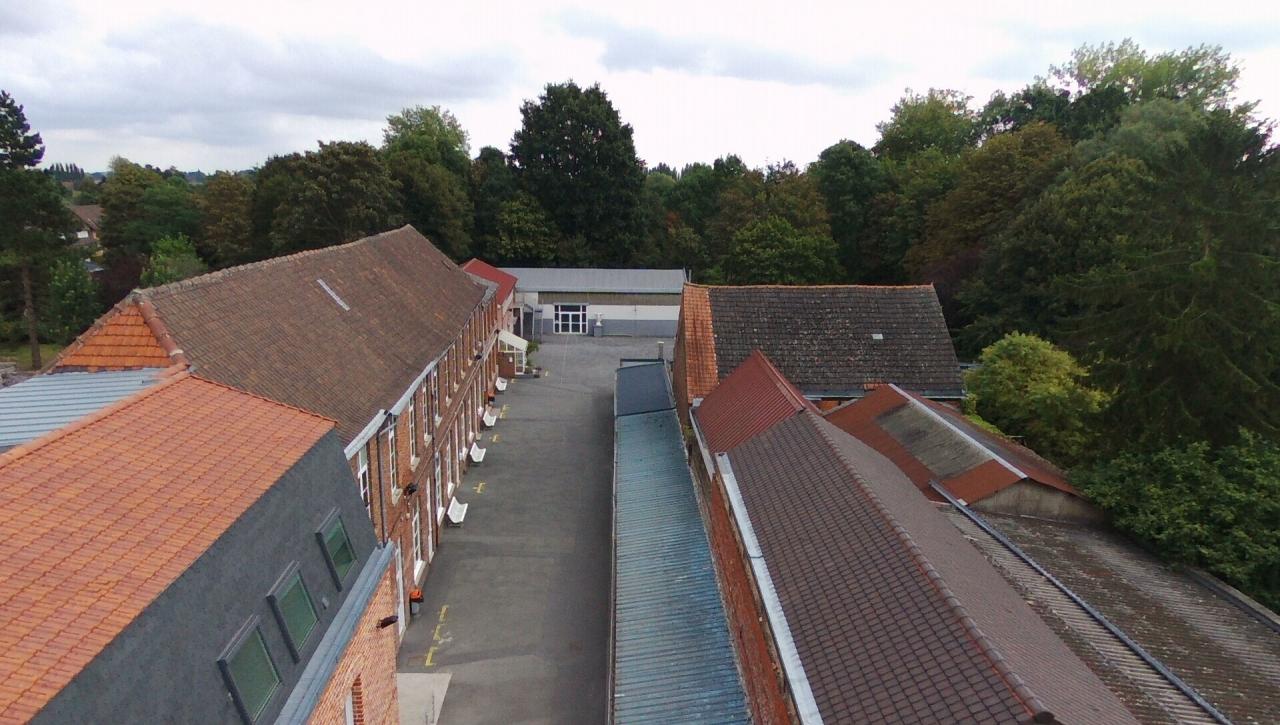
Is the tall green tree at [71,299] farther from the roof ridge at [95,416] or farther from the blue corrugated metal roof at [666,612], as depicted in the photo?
the roof ridge at [95,416]

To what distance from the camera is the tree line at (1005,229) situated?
54.1ft

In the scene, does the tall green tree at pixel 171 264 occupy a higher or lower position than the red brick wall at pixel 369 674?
higher

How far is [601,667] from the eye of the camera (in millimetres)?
15297

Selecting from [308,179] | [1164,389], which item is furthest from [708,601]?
[308,179]

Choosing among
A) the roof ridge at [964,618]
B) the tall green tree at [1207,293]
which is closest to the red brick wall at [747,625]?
the roof ridge at [964,618]

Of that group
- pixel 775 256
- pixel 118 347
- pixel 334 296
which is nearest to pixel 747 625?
pixel 118 347

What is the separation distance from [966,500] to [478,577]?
40.4 feet

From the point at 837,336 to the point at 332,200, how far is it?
33.2 m

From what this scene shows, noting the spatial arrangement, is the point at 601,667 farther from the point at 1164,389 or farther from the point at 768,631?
the point at 1164,389

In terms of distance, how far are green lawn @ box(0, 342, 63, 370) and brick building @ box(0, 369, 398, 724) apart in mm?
45686

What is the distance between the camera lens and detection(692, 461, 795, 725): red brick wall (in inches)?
362

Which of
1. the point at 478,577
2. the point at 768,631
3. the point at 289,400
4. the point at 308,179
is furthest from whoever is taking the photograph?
the point at 308,179

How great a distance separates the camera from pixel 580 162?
54.1 meters

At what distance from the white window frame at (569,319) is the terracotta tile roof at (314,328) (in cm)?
2401
